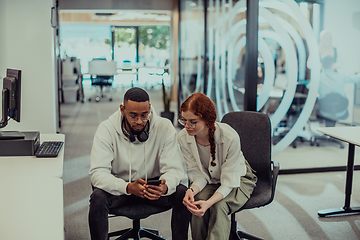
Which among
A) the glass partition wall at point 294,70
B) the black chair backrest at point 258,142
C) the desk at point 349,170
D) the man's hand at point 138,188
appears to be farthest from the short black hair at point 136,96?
the glass partition wall at point 294,70

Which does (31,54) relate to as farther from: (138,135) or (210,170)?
(210,170)

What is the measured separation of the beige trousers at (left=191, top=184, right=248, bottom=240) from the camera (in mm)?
1894

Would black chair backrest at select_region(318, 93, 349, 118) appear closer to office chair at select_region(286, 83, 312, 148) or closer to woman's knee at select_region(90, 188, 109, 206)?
office chair at select_region(286, 83, 312, 148)

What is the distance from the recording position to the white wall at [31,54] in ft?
14.3

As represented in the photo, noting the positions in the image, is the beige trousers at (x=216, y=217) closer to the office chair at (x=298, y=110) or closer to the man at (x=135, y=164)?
the man at (x=135, y=164)

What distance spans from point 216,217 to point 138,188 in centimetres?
42

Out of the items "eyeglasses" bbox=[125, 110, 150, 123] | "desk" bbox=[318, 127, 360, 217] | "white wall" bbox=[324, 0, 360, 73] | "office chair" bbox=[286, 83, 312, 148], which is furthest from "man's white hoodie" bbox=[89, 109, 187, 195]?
"white wall" bbox=[324, 0, 360, 73]

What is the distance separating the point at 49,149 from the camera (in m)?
2.26

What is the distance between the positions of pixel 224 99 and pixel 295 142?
125cm

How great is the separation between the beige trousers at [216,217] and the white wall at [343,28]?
226 centimetres

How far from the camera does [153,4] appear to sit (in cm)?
1020

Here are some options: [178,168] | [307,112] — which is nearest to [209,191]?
[178,168]

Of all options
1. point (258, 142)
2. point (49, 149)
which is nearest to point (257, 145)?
point (258, 142)

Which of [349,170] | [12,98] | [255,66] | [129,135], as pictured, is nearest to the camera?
[129,135]
